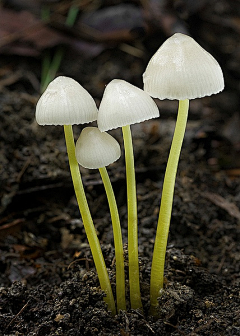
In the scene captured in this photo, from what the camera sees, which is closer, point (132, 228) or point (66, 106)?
point (66, 106)

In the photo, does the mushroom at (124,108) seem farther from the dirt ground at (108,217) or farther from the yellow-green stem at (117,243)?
the dirt ground at (108,217)

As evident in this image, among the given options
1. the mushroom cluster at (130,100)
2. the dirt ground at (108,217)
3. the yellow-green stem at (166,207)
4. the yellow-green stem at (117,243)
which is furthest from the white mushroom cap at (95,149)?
the dirt ground at (108,217)

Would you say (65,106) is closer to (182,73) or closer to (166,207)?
(182,73)

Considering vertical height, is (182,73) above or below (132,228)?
above

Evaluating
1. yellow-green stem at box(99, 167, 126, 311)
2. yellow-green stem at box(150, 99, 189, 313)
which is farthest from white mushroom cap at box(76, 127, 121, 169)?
yellow-green stem at box(150, 99, 189, 313)

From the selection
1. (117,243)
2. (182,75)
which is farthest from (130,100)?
(117,243)

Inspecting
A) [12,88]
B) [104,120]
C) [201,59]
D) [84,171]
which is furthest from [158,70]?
[12,88]

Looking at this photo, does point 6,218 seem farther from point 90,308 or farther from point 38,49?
point 38,49
